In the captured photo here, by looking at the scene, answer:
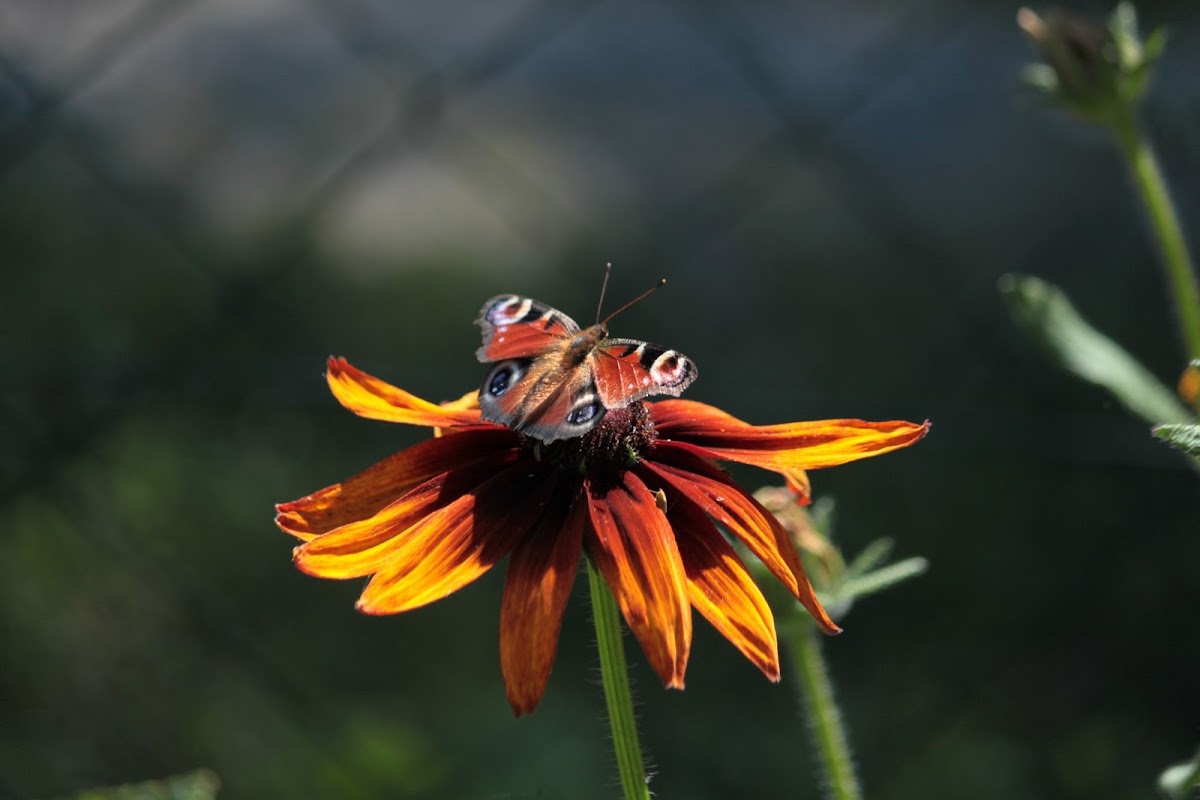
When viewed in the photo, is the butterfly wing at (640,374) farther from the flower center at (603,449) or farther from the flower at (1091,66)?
the flower at (1091,66)

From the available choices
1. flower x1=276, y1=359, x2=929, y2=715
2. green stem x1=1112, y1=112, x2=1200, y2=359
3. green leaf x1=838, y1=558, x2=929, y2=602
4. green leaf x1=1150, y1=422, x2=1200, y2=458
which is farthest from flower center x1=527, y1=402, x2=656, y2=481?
green stem x1=1112, y1=112, x2=1200, y2=359

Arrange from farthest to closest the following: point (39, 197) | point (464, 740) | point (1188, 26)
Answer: point (1188, 26) < point (39, 197) < point (464, 740)

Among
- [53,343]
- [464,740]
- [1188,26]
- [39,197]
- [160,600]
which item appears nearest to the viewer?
[464,740]

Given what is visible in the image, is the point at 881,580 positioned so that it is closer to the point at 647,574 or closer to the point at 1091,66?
the point at 647,574

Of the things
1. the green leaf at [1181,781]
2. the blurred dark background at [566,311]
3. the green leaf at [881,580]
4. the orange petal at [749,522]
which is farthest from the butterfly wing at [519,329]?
the blurred dark background at [566,311]

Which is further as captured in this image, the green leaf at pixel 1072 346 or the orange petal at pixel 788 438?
the green leaf at pixel 1072 346

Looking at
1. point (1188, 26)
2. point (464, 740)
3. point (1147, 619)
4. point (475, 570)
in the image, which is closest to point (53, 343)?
point (464, 740)

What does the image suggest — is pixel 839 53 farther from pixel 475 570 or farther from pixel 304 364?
pixel 475 570
